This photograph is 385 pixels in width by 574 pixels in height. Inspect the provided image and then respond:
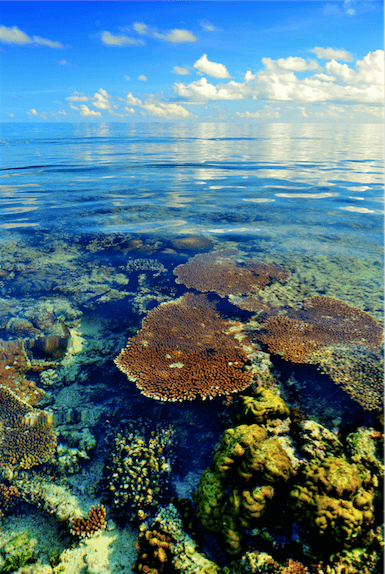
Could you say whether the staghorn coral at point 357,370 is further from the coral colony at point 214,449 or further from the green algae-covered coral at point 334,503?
the green algae-covered coral at point 334,503

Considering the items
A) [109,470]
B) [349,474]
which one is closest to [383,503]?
[349,474]

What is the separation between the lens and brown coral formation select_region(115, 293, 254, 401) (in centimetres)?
370

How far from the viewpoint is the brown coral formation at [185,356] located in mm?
3697

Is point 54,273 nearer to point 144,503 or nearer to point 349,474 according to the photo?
point 144,503

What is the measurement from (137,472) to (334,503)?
1.76 meters

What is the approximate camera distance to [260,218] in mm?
10969

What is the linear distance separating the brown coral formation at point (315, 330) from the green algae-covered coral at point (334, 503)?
1.87 meters

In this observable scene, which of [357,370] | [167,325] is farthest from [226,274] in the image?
[357,370]

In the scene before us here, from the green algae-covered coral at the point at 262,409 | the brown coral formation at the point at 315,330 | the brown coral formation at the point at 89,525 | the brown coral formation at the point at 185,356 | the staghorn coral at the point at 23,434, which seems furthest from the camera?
the brown coral formation at the point at 315,330

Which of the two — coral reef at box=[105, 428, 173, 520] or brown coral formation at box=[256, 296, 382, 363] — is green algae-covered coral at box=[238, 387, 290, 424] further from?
brown coral formation at box=[256, 296, 382, 363]

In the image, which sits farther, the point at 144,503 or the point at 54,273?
the point at 54,273

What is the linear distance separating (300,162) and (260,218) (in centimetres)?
1840

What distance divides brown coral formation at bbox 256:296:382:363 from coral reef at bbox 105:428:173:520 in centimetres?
203

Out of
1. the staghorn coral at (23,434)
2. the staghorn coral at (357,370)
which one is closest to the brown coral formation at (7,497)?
the staghorn coral at (23,434)
